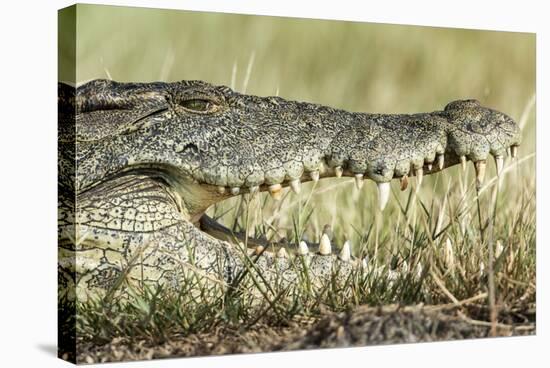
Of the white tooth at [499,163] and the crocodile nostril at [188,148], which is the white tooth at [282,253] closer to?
the crocodile nostril at [188,148]

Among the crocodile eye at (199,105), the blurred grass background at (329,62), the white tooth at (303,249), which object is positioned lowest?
the white tooth at (303,249)

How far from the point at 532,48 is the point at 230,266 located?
3.26m

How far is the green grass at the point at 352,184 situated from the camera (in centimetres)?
755

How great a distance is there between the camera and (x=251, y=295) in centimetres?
773

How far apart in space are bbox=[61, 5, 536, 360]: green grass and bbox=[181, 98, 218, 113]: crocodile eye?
296mm

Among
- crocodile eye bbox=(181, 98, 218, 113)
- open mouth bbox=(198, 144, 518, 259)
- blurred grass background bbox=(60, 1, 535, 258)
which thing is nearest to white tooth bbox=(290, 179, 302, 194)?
open mouth bbox=(198, 144, 518, 259)

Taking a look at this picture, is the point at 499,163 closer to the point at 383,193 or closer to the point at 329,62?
the point at 383,193

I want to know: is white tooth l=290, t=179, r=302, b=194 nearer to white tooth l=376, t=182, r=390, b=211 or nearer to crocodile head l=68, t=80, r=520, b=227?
crocodile head l=68, t=80, r=520, b=227

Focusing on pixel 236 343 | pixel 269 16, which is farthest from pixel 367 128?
pixel 236 343

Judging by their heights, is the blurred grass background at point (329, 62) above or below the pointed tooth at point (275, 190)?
above

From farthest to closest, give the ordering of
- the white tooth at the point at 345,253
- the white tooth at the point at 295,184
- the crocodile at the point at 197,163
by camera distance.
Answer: the white tooth at the point at 345,253 < the white tooth at the point at 295,184 < the crocodile at the point at 197,163

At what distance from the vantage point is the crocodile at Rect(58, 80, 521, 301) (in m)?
7.45

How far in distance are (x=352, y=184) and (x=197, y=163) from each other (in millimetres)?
2366

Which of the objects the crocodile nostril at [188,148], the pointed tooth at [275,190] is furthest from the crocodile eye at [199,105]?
the pointed tooth at [275,190]
